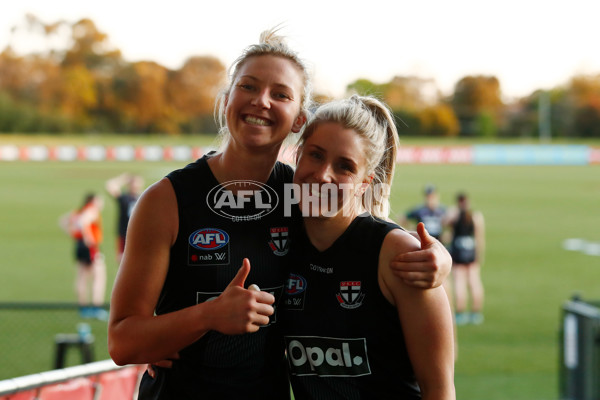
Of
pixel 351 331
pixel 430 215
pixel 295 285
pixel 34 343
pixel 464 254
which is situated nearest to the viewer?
pixel 351 331

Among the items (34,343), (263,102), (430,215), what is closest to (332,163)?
(263,102)

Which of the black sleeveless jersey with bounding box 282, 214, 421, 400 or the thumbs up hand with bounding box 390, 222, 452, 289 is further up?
the thumbs up hand with bounding box 390, 222, 452, 289

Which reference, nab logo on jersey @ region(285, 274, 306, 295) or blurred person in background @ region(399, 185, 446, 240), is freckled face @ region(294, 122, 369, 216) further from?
blurred person in background @ region(399, 185, 446, 240)

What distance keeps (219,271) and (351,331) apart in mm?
431

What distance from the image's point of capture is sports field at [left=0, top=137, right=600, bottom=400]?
25.4 ft

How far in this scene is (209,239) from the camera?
2.15m

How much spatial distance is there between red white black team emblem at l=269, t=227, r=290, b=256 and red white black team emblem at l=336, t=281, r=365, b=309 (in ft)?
0.79

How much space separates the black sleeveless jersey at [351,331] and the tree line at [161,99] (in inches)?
2428

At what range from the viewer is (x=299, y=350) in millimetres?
2170

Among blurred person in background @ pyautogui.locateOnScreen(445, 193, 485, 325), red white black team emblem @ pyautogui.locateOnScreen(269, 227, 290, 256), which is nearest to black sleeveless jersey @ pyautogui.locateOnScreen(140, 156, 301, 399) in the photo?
red white black team emblem @ pyautogui.locateOnScreen(269, 227, 290, 256)

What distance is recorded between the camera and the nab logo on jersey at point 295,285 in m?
2.19

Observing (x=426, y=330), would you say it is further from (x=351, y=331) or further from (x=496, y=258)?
(x=496, y=258)

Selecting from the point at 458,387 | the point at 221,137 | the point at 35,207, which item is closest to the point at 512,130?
the point at 35,207

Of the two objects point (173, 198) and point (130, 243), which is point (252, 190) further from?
point (130, 243)
